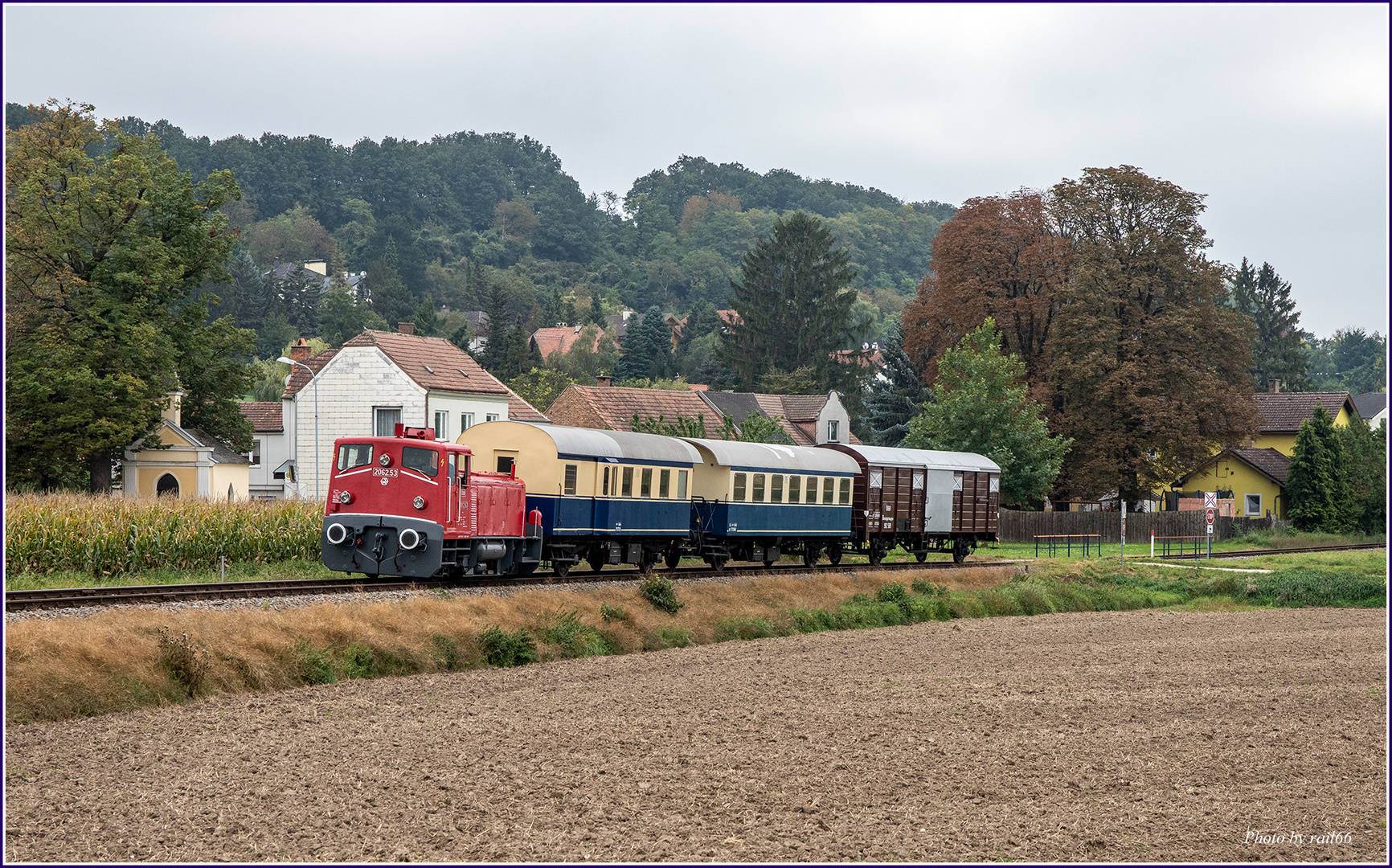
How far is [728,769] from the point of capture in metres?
14.4

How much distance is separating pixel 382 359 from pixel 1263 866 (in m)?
52.8

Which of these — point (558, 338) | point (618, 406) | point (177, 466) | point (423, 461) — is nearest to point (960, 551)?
point (423, 461)

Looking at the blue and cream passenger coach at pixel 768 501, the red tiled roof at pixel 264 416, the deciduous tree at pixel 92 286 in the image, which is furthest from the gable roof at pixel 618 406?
the blue and cream passenger coach at pixel 768 501

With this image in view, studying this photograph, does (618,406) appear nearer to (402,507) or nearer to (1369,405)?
(402,507)

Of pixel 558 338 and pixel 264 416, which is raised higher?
pixel 558 338

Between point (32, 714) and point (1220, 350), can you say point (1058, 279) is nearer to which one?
point (1220, 350)

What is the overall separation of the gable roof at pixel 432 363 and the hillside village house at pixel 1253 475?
117 feet

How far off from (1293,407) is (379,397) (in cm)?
5617

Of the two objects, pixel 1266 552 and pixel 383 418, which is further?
pixel 383 418

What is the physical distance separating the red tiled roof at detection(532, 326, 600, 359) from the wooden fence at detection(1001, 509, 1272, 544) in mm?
85974

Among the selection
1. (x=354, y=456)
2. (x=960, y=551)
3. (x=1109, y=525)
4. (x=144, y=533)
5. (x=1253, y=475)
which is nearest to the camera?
(x=354, y=456)

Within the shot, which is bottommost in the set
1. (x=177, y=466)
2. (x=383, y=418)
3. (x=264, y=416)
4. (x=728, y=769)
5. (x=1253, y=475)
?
(x=728, y=769)

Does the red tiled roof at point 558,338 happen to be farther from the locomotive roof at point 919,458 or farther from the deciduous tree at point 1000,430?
the locomotive roof at point 919,458

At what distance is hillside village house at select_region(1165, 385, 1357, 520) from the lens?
7138cm
